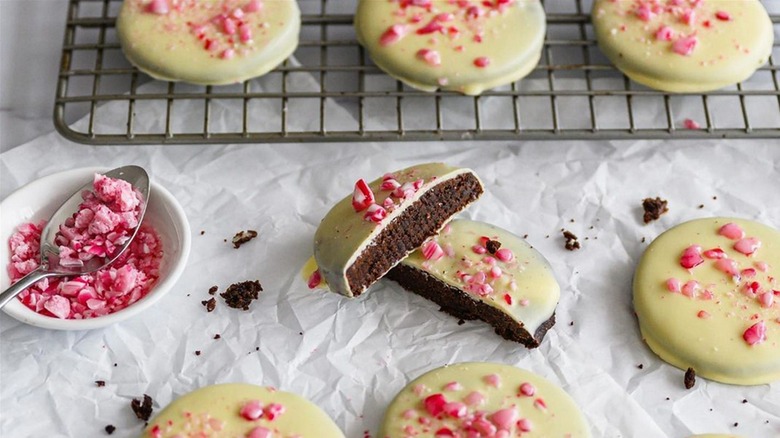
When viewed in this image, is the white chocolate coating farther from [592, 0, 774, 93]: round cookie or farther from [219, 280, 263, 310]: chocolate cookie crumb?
[592, 0, 774, 93]: round cookie

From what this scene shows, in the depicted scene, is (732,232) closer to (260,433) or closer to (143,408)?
(260,433)

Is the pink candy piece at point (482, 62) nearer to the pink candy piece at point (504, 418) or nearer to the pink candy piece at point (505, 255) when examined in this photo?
the pink candy piece at point (505, 255)

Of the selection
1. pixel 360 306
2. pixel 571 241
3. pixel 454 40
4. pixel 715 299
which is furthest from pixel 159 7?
pixel 715 299

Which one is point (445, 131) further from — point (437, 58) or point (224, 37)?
point (224, 37)

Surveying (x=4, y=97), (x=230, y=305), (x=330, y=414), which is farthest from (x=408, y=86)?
(x=4, y=97)

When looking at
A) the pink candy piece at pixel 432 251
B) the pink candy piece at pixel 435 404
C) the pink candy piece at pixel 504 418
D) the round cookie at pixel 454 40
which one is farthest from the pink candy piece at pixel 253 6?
the pink candy piece at pixel 504 418

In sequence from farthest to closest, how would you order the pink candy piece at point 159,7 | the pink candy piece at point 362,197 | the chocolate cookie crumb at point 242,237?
the pink candy piece at point 159,7 < the chocolate cookie crumb at point 242,237 < the pink candy piece at point 362,197

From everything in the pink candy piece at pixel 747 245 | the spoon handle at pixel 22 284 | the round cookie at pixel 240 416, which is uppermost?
the pink candy piece at pixel 747 245
